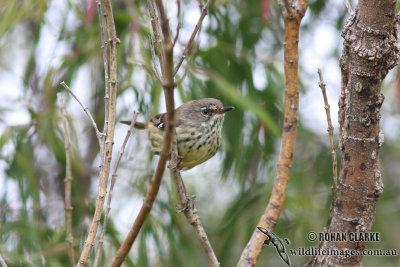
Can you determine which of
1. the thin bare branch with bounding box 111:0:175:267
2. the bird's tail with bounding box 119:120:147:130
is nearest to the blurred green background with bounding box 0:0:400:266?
the bird's tail with bounding box 119:120:147:130

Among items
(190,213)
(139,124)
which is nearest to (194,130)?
(139,124)

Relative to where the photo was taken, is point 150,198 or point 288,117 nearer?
point 150,198

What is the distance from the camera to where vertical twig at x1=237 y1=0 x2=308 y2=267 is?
202 centimetres

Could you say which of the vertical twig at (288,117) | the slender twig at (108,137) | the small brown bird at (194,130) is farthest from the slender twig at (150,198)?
the small brown bird at (194,130)

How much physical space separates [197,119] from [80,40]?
109 centimetres

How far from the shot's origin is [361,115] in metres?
1.69

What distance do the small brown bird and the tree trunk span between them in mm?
1189

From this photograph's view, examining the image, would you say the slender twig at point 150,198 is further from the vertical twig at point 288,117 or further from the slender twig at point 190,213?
the vertical twig at point 288,117

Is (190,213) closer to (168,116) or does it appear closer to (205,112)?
(168,116)

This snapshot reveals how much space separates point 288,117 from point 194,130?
0.96 m

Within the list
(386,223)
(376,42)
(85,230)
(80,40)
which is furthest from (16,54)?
(376,42)

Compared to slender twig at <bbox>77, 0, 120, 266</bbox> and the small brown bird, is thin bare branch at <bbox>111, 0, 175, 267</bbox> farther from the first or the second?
the small brown bird

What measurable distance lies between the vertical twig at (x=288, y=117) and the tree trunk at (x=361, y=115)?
29 centimetres

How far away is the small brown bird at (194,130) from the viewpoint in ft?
9.39
